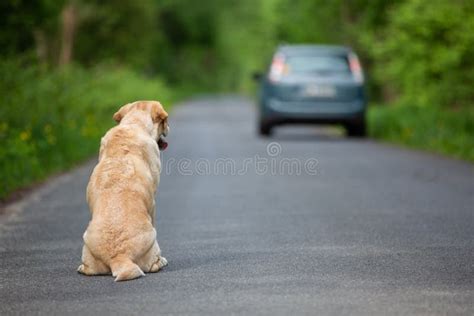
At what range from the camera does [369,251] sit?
26.6ft

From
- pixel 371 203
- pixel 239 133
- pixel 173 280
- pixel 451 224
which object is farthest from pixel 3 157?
pixel 239 133

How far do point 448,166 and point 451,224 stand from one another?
6344 millimetres

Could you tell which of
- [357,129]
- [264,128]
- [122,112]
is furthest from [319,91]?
[122,112]

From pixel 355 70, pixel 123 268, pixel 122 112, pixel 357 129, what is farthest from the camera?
pixel 357 129

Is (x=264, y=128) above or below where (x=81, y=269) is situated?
below

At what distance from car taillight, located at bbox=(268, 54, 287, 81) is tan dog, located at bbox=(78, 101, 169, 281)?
48.7ft

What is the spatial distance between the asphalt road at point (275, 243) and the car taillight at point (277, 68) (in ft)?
20.3

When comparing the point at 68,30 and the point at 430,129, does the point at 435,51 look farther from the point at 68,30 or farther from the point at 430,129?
the point at 68,30

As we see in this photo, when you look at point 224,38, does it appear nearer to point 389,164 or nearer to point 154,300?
point 389,164

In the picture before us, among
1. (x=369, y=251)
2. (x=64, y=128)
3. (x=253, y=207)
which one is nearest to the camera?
(x=369, y=251)

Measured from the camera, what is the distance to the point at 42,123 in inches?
649

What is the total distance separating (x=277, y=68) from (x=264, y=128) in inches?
56.9

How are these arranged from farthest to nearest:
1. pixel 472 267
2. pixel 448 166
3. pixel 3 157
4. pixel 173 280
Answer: pixel 448 166, pixel 3 157, pixel 472 267, pixel 173 280

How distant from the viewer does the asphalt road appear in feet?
20.3
